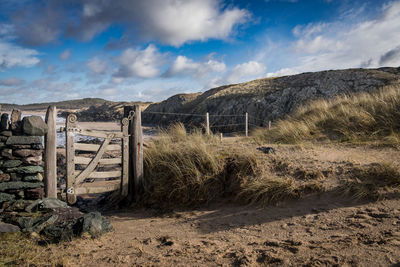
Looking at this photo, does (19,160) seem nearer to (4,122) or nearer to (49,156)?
(49,156)

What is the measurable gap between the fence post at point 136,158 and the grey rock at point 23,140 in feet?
6.59

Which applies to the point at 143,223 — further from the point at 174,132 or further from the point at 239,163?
the point at 174,132

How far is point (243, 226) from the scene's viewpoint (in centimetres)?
425

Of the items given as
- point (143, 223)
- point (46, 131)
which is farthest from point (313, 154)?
point (46, 131)

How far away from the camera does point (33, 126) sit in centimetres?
480

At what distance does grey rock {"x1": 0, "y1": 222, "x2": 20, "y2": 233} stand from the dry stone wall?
501mm

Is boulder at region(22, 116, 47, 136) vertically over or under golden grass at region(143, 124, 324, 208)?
over

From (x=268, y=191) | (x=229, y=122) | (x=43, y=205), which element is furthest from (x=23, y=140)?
(x=229, y=122)

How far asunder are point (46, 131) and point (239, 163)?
4011 mm

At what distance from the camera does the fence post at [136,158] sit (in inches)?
245

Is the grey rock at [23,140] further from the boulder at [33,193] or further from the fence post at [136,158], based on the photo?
the fence post at [136,158]

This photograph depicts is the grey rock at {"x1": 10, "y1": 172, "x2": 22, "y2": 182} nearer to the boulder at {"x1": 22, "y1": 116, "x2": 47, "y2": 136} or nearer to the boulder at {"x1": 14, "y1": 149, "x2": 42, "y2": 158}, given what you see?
the boulder at {"x1": 14, "y1": 149, "x2": 42, "y2": 158}

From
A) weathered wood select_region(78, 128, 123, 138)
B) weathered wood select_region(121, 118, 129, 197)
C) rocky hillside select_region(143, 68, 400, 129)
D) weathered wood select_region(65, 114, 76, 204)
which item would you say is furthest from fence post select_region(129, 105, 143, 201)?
rocky hillside select_region(143, 68, 400, 129)

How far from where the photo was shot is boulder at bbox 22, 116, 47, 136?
4.75 metres
